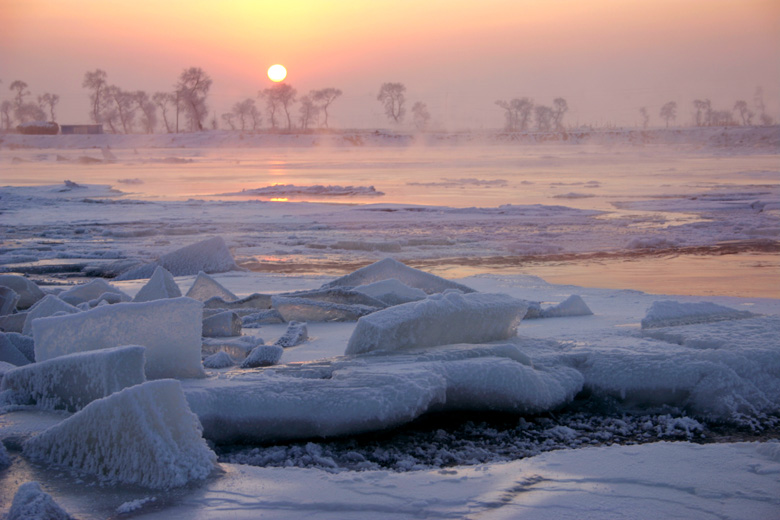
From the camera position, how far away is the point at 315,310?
3254 mm

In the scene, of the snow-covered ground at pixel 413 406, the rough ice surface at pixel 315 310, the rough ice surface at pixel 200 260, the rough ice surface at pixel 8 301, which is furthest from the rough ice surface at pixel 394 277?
the rough ice surface at pixel 200 260

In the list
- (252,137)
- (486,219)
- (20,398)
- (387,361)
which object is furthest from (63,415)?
(252,137)

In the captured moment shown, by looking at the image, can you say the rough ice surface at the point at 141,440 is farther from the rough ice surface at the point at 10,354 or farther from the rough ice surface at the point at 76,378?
the rough ice surface at the point at 10,354

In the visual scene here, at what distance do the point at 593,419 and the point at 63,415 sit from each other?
5.03 ft

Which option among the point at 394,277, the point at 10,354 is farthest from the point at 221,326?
the point at 394,277

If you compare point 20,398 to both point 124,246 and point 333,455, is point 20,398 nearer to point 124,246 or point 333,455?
point 333,455

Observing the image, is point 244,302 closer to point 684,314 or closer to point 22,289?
point 22,289

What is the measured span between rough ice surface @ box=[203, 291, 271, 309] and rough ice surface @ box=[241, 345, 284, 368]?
1032mm

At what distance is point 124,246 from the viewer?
24.8 ft

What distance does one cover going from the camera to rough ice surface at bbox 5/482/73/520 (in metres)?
1.37

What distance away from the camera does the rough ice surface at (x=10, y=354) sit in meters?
2.51

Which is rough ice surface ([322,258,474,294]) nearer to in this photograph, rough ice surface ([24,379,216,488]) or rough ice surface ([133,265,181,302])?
rough ice surface ([133,265,181,302])

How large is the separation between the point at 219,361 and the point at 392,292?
3.50ft

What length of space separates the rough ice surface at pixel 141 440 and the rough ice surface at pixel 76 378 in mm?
174
